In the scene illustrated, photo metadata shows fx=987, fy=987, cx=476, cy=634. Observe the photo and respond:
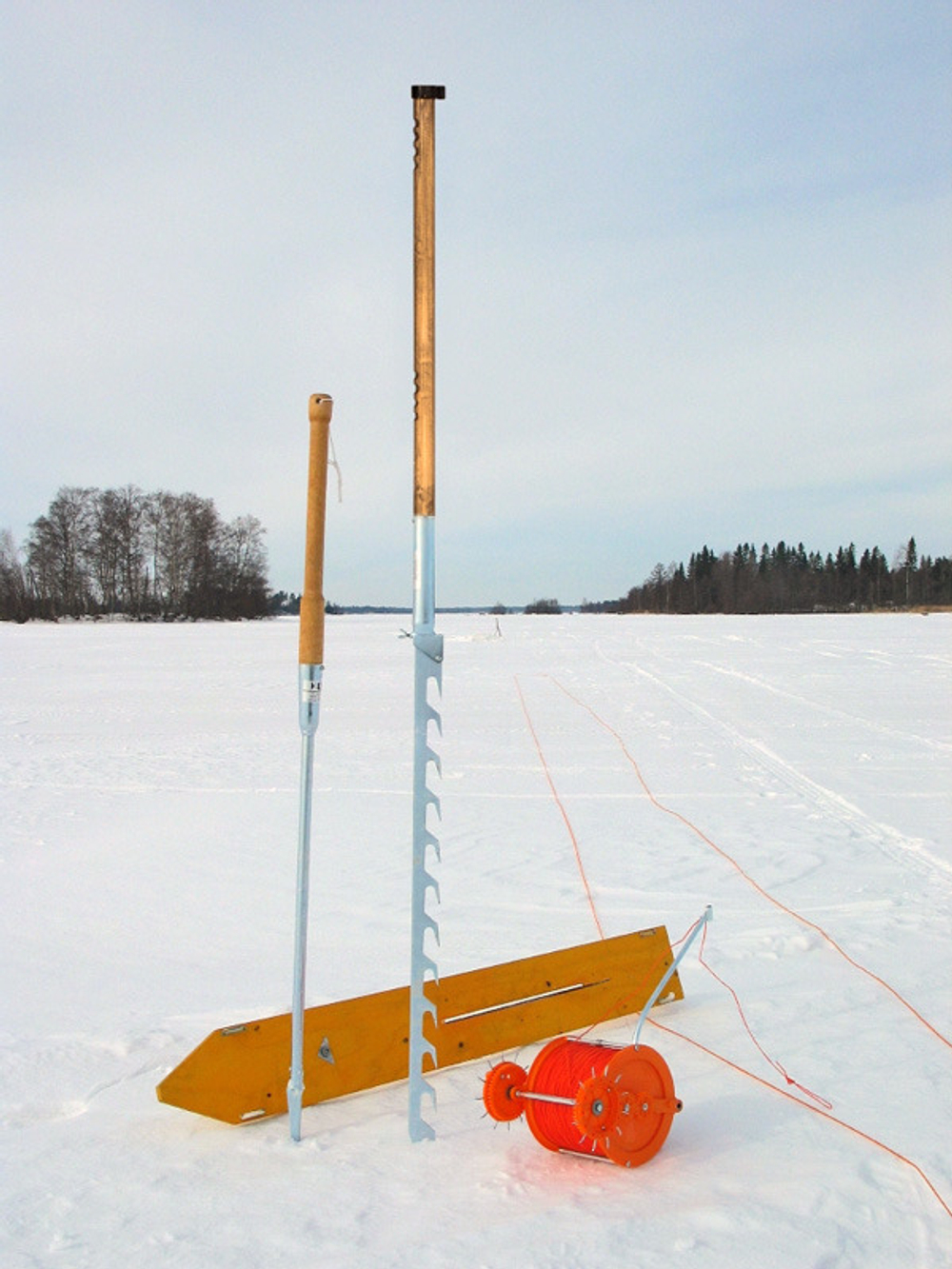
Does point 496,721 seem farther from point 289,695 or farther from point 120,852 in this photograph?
point 120,852

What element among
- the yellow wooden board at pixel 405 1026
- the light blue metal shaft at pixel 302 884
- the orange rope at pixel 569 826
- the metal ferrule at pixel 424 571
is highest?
the metal ferrule at pixel 424 571

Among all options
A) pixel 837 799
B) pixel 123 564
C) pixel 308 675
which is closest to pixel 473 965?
pixel 308 675

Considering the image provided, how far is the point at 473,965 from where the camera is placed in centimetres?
464

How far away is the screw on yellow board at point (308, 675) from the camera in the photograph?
2834 millimetres

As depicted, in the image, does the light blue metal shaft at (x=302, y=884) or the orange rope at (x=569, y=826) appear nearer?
the light blue metal shaft at (x=302, y=884)

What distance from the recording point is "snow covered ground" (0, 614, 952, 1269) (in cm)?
257

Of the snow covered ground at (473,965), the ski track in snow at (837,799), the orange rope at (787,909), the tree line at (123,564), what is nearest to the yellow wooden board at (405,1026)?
the snow covered ground at (473,965)

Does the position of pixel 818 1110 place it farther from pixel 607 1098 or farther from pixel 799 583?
pixel 799 583

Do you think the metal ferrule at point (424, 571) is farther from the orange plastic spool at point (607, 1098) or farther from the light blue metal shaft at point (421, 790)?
the orange plastic spool at point (607, 1098)

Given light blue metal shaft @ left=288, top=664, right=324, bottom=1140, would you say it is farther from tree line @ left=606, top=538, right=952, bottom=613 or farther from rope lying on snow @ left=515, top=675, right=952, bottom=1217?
tree line @ left=606, top=538, right=952, bottom=613

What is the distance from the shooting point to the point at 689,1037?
12.3 feet

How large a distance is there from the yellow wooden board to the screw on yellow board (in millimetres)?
163

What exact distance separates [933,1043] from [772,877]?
2.55 meters

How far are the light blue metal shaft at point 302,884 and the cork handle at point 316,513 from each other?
123mm
